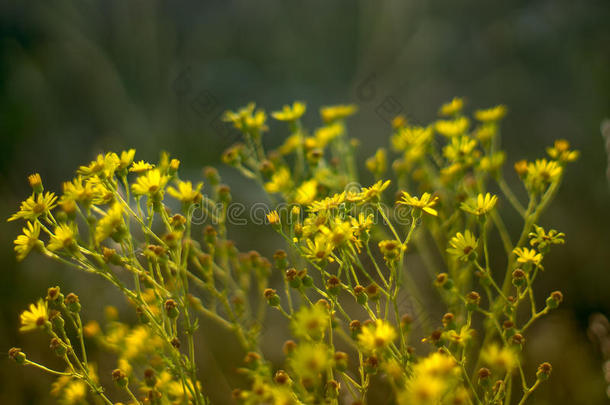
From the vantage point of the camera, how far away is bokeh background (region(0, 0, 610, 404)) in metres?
2.62

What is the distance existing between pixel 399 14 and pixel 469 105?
1.27 metres

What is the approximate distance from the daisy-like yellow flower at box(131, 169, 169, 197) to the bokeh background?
46.6 inches

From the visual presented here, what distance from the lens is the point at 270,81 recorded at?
4.41m

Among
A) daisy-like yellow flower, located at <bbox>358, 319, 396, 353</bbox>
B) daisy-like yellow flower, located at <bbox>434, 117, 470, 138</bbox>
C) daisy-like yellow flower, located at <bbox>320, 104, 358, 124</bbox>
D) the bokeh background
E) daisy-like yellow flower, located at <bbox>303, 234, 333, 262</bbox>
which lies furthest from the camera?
the bokeh background

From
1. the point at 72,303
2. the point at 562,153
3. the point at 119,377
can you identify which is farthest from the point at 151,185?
the point at 562,153

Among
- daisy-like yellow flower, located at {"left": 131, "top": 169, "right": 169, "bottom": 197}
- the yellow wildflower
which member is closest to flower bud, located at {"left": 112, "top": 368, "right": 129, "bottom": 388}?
daisy-like yellow flower, located at {"left": 131, "top": 169, "right": 169, "bottom": 197}

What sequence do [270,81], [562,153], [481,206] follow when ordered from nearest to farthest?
[481,206]
[562,153]
[270,81]

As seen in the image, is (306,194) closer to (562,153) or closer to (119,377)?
A: (119,377)

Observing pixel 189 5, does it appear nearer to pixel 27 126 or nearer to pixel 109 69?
pixel 109 69

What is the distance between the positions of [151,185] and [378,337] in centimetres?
63

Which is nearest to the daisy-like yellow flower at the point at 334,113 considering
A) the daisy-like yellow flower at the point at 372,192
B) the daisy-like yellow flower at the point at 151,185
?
the daisy-like yellow flower at the point at 372,192

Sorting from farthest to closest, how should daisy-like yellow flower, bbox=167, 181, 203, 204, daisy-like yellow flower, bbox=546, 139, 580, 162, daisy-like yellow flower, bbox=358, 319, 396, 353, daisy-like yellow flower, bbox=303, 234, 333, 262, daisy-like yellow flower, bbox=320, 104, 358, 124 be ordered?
1. daisy-like yellow flower, bbox=320, 104, 358, 124
2. daisy-like yellow flower, bbox=546, 139, 580, 162
3. daisy-like yellow flower, bbox=167, 181, 203, 204
4. daisy-like yellow flower, bbox=303, 234, 333, 262
5. daisy-like yellow flower, bbox=358, 319, 396, 353

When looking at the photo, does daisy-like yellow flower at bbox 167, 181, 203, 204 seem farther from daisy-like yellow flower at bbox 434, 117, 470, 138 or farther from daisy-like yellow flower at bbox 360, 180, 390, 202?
daisy-like yellow flower at bbox 434, 117, 470, 138

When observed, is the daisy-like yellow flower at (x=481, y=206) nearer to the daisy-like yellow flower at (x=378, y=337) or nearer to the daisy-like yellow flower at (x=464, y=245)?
the daisy-like yellow flower at (x=464, y=245)
